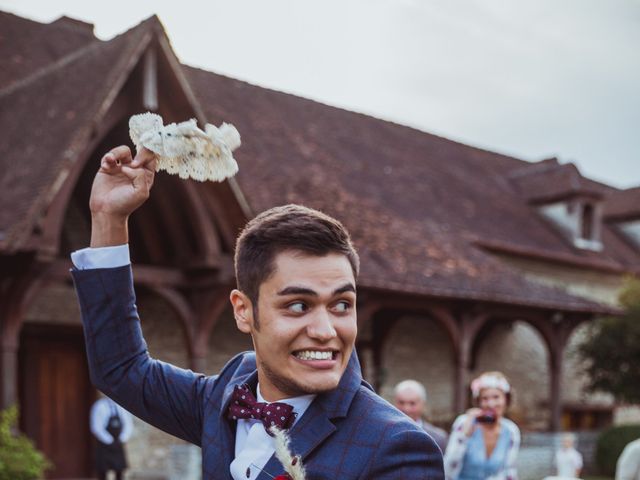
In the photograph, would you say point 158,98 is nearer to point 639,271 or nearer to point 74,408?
point 74,408

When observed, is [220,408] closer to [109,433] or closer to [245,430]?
[245,430]

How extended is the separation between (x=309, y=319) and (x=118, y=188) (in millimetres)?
562

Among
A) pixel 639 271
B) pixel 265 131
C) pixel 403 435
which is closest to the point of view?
pixel 403 435

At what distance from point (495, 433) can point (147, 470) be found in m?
8.13

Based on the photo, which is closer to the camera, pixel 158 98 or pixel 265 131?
pixel 158 98

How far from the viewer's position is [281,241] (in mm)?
2002

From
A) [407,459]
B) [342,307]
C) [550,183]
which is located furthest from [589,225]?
[407,459]

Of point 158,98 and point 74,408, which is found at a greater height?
point 158,98

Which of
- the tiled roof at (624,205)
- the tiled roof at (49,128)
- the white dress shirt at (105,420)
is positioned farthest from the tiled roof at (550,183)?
the white dress shirt at (105,420)

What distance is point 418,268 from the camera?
49.9ft

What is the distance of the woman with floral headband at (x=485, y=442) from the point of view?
6.49 meters

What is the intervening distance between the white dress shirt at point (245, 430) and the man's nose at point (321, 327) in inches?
7.6

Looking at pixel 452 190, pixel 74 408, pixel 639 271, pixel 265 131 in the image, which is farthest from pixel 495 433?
pixel 639 271

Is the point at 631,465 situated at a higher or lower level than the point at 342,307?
lower
